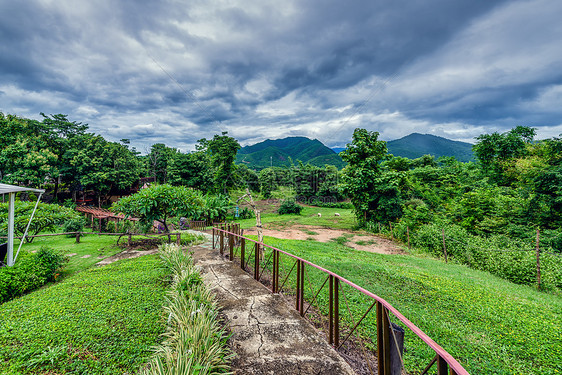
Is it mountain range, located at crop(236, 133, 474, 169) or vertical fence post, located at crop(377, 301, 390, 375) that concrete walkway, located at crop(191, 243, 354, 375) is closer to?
vertical fence post, located at crop(377, 301, 390, 375)

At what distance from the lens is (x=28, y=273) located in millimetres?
4688

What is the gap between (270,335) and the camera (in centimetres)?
282

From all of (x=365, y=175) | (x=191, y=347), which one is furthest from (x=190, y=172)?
(x=191, y=347)

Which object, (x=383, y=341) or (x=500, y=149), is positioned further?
(x=500, y=149)

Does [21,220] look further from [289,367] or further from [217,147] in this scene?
[217,147]

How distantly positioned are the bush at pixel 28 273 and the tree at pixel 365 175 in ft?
51.8

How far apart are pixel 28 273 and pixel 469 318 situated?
9.19 m

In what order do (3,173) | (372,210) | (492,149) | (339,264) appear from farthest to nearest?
1. (492,149)
2. (3,173)
3. (372,210)
4. (339,264)

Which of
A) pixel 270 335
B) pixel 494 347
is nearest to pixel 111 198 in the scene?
pixel 270 335

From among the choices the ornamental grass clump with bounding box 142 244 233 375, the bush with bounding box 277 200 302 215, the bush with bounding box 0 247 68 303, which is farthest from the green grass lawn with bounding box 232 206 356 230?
the ornamental grass clump with bounding box 142 244 233 375

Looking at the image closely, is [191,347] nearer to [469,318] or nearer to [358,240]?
[469,318]

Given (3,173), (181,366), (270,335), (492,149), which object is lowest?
(270,335)

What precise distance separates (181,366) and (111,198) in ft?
104

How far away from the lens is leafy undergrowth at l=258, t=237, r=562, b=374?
285cm
